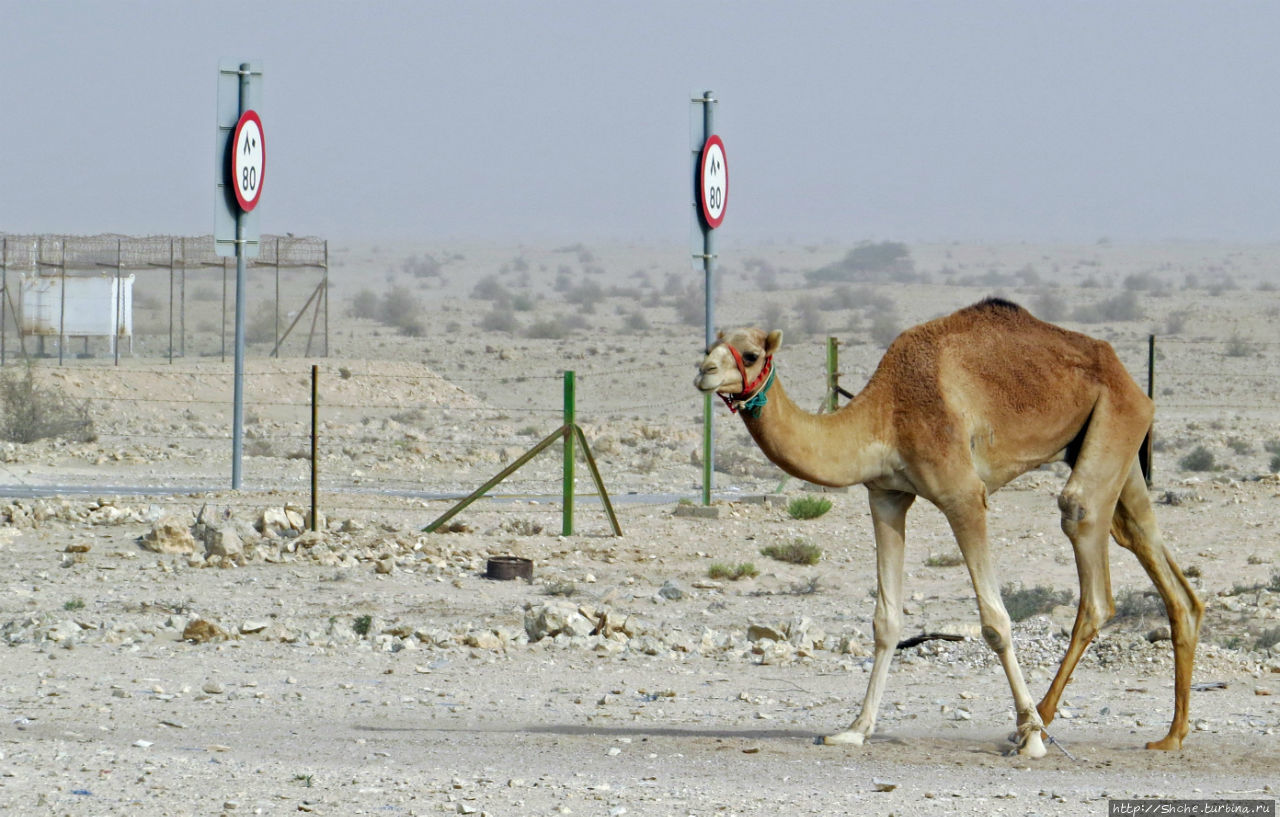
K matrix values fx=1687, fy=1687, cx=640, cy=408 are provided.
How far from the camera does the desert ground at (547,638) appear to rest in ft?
26.0

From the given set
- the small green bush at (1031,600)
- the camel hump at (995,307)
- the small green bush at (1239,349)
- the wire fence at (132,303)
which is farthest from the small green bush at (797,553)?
the small green bush at (1239,349)

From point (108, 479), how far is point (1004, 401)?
16.9 meters

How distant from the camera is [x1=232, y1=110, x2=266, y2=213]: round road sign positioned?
62.4 feet

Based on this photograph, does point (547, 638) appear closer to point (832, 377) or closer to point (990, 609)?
point (990, 609)

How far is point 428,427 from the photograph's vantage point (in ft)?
106

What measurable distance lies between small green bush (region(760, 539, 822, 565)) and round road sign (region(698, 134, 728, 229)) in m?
4.38

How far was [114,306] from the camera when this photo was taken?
38.9m

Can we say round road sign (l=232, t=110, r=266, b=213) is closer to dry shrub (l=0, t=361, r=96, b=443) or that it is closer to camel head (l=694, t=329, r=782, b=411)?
dry shrub (l=0, t=361, r=96, b=443)

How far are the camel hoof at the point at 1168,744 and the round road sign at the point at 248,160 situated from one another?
43.6 feet

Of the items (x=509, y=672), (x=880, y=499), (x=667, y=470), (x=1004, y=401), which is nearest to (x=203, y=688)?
(x=509, y=672)

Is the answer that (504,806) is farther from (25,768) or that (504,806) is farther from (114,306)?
(114,306)

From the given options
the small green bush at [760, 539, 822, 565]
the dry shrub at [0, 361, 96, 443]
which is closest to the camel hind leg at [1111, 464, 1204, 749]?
the small green bush at [760, 539, 822, 565]

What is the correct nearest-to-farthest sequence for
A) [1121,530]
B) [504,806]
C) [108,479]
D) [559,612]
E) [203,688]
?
[504,806], [1121,530], [203,688], [559,612], [108,479]

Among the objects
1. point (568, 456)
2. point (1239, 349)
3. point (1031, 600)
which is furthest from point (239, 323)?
point (1239, 349)
